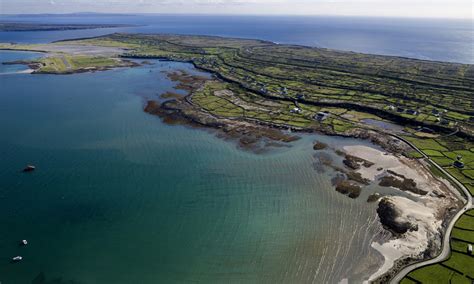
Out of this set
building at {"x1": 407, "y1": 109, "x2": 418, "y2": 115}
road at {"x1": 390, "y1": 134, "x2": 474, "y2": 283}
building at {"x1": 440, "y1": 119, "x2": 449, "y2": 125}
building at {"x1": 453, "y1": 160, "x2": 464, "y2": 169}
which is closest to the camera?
road at {"x1": 390, "y1": 134, "x2": 474, "y2": 283}

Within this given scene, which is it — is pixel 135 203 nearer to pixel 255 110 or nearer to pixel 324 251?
pixel 324 251

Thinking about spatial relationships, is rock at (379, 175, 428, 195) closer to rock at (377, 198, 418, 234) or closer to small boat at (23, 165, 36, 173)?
rock at (377, 198, 418, 234)

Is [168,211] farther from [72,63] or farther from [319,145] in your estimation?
[72,63]

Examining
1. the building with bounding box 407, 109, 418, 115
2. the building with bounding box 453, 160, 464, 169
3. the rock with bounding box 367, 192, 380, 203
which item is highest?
the building with bounding box 407, 109, 418, 115

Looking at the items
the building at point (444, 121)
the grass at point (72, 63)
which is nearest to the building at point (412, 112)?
the building at point (444, 121)

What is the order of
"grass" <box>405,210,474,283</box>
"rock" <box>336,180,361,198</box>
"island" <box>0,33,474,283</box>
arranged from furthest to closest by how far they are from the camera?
"rock" <box>336,180,361,198</box> < "island" <box>0,33,474,283</box> < "grass" <box>405,210,474,283</box>

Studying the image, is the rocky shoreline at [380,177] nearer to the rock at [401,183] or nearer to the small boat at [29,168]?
the rock at [401,183]

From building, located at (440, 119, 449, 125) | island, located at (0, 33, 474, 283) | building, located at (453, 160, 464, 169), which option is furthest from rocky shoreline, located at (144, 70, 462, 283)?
building, located at (440, 119, 449, 125)

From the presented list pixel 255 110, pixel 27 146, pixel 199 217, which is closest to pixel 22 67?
pixel 27 146

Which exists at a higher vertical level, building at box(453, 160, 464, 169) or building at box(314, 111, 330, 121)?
building at box(314, 111, 330, 121)
